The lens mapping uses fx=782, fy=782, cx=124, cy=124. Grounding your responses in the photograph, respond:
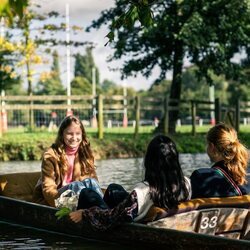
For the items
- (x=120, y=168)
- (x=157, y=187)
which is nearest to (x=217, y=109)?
(x=120, y=168)

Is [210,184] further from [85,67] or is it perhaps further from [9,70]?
[85,67]

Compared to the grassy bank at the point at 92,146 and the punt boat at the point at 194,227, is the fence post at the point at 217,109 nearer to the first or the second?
the grassy bank at the point at 92,146

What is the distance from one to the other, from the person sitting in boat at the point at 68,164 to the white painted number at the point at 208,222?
1962mm

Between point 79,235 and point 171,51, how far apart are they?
23.8 m

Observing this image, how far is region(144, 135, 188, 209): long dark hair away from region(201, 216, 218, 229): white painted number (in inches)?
11.8

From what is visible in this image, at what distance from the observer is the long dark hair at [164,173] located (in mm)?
6164

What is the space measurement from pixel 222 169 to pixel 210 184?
17 cm

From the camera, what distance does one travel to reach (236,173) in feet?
21.3

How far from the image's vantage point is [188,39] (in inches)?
1112

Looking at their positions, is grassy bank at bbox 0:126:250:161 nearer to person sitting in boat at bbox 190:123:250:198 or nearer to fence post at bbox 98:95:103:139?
fence post at bbox 98:95:103:139

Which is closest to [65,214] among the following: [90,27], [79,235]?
[79,235]

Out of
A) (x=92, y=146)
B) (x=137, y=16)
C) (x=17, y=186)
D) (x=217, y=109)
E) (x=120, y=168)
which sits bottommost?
(x=120, y=168)

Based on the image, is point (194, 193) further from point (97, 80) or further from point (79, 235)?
point (97, 80)

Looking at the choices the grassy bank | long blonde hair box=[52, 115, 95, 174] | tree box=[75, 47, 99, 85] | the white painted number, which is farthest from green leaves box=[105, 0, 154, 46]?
tree box=[75, 47, 99, 85]
